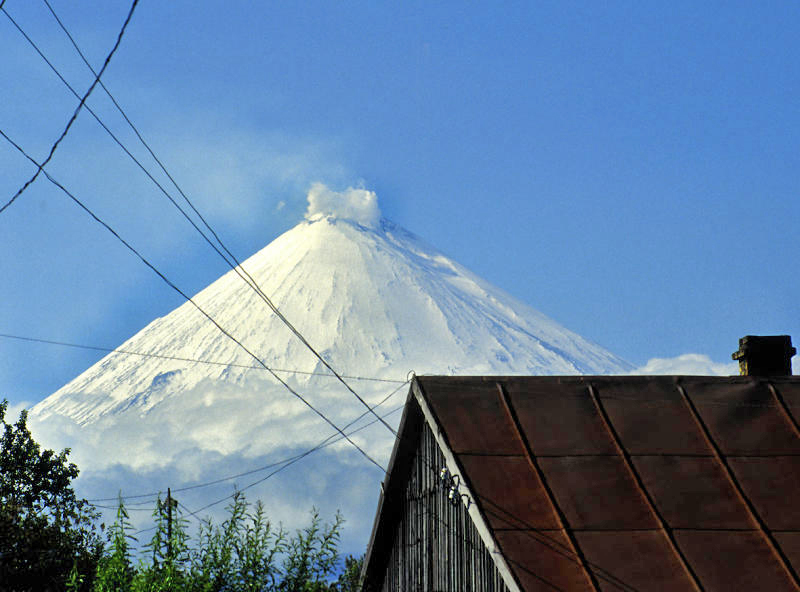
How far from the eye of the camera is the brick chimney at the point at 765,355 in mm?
13445

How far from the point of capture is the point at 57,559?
82.0 feet

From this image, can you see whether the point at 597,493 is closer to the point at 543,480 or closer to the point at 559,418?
the point at 543,480

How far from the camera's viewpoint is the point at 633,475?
10883 millimetres

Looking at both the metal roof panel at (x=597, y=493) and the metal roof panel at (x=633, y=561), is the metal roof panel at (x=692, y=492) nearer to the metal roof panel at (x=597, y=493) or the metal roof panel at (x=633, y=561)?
the metal roof panel at (x=597, y=493)

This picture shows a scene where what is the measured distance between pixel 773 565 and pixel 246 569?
557 centimetres

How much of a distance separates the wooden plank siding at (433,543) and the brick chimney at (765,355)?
434 cm

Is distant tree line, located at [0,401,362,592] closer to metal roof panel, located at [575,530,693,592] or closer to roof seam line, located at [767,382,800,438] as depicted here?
metal roof panel, located at [575,530,693,592]

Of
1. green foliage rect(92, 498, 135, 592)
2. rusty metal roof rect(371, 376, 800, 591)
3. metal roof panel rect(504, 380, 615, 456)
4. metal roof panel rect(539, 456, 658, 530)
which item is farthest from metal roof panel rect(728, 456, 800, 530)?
green foliage rect(92, 498, 135, 592)

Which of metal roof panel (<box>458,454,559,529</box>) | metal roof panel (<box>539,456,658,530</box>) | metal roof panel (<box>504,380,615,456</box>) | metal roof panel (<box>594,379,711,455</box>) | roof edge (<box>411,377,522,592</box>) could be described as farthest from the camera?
metal roof panel (<box>594,379,711,455</box>)

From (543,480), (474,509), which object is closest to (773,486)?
(543,480)

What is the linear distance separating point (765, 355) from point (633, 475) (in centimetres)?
370

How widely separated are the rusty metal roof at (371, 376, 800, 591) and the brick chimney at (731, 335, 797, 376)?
91 cm

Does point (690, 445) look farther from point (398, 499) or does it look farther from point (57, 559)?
point (57, 559)

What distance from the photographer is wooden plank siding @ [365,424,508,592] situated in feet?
37.9
